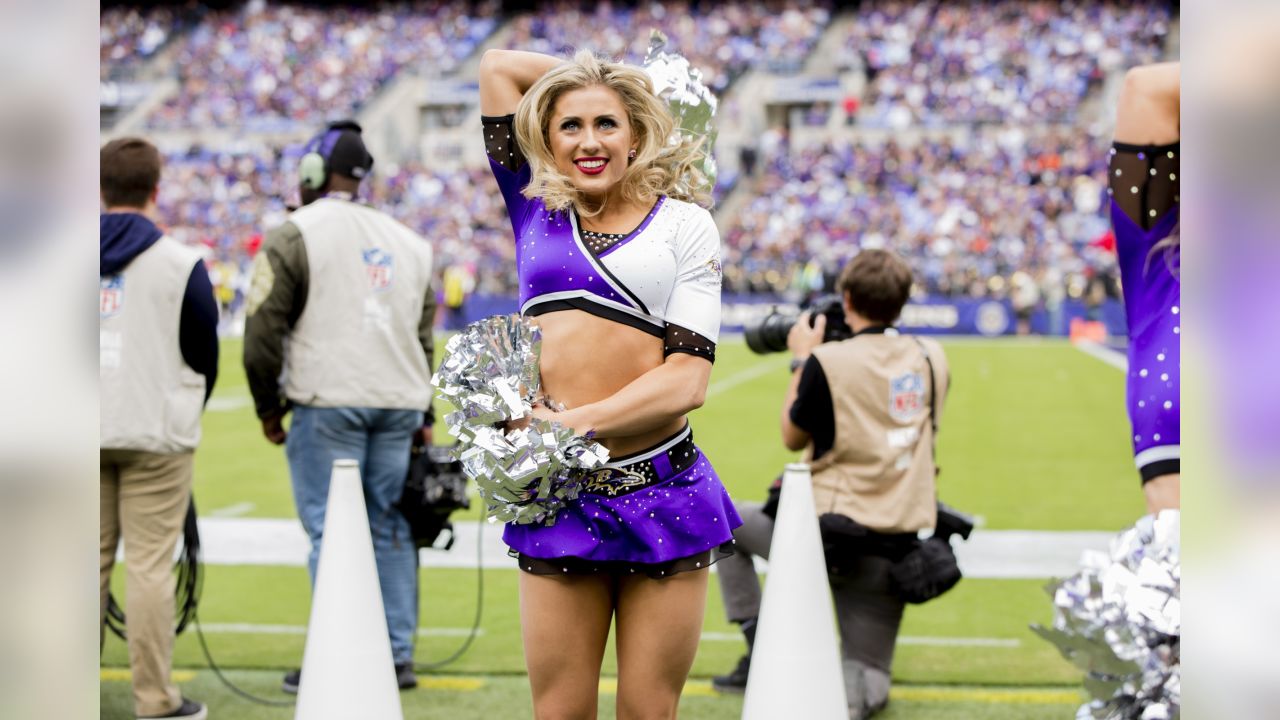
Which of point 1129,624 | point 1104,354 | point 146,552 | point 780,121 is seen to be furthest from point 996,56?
point 1129,624

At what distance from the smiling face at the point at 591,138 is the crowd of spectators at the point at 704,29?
35.6 meters

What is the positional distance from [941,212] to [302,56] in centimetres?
2089

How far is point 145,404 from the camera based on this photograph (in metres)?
4.24

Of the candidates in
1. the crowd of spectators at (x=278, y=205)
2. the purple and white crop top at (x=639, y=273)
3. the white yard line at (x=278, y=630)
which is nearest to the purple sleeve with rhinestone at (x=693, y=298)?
the purple and white crop top at (x=639, y=273)

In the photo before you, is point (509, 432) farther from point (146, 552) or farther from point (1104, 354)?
point (1104, 354)

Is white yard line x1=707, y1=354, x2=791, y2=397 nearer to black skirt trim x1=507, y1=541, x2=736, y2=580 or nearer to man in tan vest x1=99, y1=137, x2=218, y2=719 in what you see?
man in tan vest x1=99, y1=137, x2=218, y2=719

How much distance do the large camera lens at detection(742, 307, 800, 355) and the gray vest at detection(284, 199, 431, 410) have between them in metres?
1.22

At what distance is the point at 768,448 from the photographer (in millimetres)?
11227

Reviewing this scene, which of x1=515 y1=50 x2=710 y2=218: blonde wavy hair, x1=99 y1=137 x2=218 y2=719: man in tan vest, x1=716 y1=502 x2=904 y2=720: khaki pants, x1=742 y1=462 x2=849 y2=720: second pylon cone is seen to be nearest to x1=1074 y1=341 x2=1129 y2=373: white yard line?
x1=716 y1=502 x2=904 y2=720: khaki pants

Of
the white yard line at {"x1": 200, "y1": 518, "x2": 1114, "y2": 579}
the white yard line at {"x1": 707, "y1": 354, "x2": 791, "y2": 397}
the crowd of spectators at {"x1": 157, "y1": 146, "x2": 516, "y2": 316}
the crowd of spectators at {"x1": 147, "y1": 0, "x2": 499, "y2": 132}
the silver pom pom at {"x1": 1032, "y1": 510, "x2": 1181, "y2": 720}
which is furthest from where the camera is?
the crowd of spectators at {"x1": 147, "y1": 0, "x2": 499, "y2": 132}

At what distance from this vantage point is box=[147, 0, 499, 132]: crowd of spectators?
1559 inches

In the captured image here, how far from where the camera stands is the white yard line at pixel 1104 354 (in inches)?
775

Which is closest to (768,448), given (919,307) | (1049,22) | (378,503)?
(378,503)
